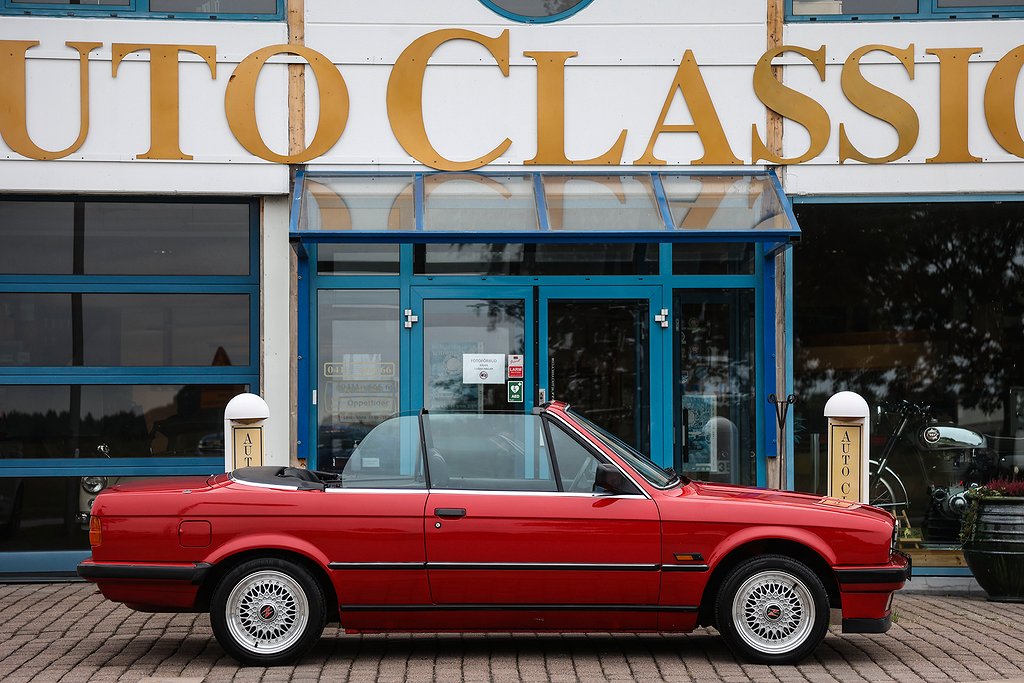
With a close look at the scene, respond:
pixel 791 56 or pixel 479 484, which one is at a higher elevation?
pixel 791 56

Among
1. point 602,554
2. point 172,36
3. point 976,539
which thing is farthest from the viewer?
point 172,36

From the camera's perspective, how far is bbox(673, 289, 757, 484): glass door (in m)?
11.4

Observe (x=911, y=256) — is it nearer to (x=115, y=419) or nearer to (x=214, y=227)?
(x=214, y=227)

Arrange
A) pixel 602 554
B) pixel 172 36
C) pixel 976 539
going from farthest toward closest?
pixel 172 36, pixel 976 539, pixel 602 554

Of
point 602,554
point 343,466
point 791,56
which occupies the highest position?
point 791,56

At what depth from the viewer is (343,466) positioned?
7.58 meters

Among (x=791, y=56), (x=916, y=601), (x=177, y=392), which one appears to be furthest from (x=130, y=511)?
(x=791, y=56)

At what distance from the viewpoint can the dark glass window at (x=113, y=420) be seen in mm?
11242

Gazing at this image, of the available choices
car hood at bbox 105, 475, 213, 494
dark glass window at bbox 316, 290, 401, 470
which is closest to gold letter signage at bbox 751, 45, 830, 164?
dark glass window at bbox 316, 290, 401, 470

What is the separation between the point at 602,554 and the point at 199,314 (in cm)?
560

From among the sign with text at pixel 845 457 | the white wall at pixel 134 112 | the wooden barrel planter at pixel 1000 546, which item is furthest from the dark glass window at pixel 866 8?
the white wall at pixel 134 112

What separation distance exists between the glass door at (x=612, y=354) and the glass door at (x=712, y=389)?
0.76 ft

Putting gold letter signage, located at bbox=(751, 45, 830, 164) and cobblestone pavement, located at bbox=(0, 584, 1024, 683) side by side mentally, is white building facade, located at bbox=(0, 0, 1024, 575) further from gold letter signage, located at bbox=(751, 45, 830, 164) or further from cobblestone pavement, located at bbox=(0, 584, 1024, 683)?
cobblestone pavement, located at bbox=(0, 584, 1024, 683)

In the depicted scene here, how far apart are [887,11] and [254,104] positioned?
5.76 metres
